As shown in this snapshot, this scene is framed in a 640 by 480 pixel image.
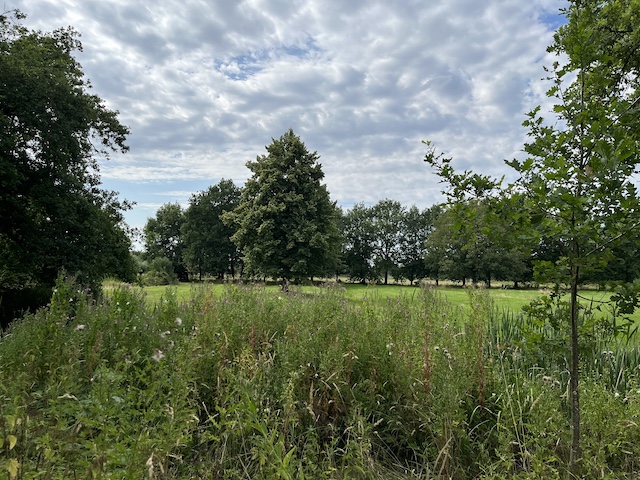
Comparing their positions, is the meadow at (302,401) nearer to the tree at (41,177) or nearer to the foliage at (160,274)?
the tree at (41,177)

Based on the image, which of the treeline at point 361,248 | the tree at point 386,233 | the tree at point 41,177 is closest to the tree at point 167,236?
the treeline at point 361,248

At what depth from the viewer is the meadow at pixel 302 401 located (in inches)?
76.4

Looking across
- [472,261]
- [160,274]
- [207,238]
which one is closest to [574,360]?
[160,274]

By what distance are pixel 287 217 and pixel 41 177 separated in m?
12.9

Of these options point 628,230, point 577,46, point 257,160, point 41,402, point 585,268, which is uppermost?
point 257,160

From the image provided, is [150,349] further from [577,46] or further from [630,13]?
[630,13]

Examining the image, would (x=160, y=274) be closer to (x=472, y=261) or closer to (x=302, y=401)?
(x=472, y=261)

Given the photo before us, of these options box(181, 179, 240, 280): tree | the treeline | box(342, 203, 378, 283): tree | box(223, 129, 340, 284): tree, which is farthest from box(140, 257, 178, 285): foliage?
box(342, 203, 378, 283): tree

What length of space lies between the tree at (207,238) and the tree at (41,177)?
26788 millimetres

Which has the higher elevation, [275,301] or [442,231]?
[442,231]

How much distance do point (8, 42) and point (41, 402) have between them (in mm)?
15265

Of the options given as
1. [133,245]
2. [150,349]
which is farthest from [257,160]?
[150,349]

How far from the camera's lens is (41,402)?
2.62 m

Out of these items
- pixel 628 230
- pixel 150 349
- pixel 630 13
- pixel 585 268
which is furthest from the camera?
pixel 630 13
